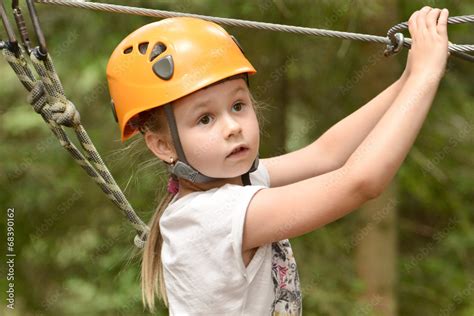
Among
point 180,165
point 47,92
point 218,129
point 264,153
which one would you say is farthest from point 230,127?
point 264,153

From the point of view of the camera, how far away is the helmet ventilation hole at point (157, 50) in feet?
6.46

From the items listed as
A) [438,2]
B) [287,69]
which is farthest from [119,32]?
[438,2]

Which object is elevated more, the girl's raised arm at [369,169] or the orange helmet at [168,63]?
the orange helmet at [168,63]

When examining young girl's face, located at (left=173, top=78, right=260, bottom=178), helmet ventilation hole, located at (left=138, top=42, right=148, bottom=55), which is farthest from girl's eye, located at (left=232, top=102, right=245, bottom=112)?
helmet ventilation hole, located at (left=138, top=42, right=148, bottom=55)

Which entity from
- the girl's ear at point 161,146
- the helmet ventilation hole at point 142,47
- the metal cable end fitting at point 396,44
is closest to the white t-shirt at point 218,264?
the girl's ear at point 161,146

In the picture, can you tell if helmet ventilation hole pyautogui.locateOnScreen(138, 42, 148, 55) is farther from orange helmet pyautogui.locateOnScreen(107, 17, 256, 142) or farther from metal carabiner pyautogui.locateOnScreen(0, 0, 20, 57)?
metal carabiner pyautogui.locateOnScreen(0, 0, 20, 57)

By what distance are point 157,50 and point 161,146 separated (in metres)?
0.23

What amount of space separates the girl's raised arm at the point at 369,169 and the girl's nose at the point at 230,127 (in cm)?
15

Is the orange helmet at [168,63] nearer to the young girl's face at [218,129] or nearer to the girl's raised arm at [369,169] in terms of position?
the young girl's face at [218,129]

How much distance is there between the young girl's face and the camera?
189cm

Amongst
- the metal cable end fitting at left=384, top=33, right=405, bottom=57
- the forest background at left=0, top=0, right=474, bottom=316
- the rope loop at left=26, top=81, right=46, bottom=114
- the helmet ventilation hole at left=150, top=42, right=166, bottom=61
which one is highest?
the helmet ventilation hole at left=150, top=42, right=166, bottom=61

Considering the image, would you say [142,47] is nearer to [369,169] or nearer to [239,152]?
[239,152]

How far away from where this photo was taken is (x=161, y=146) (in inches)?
79.8

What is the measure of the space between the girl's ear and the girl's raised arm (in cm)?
26
